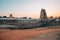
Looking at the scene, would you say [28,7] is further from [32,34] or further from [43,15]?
[32,34]

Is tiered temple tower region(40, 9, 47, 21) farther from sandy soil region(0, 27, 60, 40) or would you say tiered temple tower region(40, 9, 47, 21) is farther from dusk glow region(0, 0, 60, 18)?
sandy soil region(0, 27, 60, 40)

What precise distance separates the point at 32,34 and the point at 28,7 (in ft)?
1.36

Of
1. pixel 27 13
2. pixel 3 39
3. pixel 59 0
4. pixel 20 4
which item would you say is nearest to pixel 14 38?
pixel 3 39

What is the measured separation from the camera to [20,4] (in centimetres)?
151

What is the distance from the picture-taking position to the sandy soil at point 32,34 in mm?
1412

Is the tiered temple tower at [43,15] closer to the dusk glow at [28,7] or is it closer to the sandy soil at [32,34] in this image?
the dusk glow at [28,7]

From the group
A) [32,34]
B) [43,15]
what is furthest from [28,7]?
[32,34]

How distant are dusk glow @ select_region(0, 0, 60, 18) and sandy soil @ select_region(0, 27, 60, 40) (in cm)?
24

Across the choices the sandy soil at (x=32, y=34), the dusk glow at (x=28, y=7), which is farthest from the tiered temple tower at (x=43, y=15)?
the sandy soil at (x=32, y=34)

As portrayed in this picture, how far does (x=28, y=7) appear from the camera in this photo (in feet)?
4.95

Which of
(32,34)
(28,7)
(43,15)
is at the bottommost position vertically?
(32,34)

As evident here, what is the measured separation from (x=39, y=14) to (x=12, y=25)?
1.44ft

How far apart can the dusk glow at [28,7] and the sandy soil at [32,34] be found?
9.4 inches

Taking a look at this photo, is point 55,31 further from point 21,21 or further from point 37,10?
point 21,21
